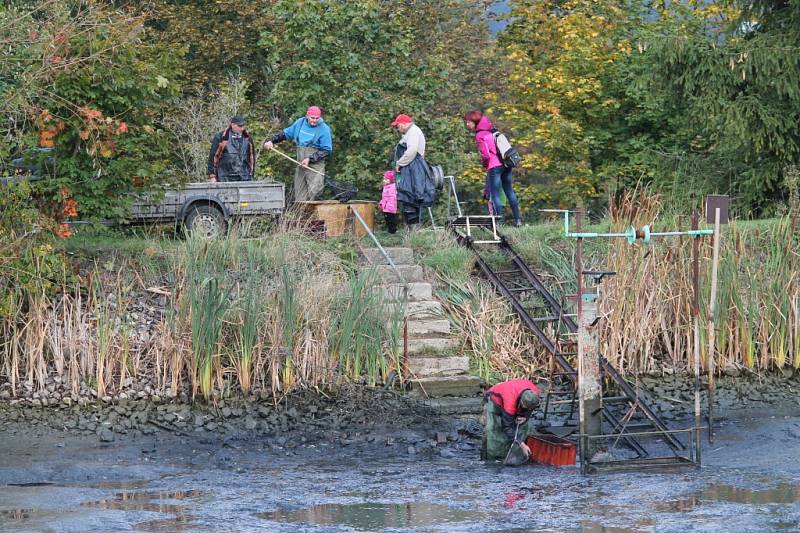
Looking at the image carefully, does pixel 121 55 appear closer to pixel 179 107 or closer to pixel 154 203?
pixel 154 203

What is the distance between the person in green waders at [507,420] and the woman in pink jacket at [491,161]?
5.79 meters

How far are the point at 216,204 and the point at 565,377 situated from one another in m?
5.75

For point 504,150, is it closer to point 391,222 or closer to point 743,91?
point 391,222

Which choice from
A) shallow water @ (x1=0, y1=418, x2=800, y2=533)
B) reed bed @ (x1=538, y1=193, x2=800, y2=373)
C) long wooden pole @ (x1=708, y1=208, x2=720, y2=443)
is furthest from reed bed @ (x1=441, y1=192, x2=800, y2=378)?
shallow water @ (x1=0, y1=418, x2=800, y2=533)

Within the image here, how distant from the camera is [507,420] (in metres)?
12.9

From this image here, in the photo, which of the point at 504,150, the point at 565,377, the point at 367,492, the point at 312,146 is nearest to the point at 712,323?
the point at 565,377

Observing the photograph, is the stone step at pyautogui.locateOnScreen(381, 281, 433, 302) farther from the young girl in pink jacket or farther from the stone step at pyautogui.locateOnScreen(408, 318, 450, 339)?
the young girl in pink jacket

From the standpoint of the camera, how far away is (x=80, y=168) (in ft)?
52.3

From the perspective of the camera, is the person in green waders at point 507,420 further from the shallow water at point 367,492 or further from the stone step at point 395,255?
the stone step at point 395,255

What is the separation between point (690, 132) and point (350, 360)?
34.4ft

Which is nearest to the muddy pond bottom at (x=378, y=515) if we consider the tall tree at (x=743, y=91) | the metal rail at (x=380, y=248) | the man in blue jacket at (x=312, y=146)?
the metal rail at (x=380, y=248)

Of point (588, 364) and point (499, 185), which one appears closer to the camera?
point (588, 364)

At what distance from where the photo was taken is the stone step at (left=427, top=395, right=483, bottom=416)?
14469 mm

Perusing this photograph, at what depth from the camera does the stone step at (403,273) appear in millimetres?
16312
